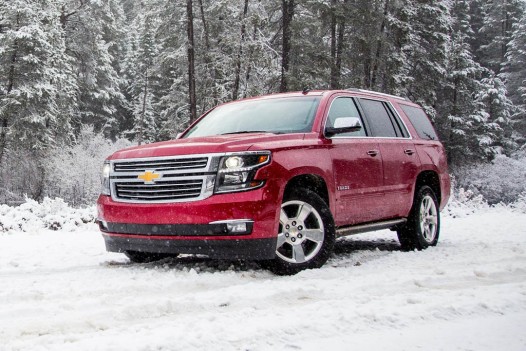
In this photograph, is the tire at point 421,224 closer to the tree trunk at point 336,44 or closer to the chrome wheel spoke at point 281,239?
the chrome wheel spoke at point 281,239

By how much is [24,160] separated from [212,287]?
74.2ft

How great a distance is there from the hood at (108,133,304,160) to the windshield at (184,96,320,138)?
35cm

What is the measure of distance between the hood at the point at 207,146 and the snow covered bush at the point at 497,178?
3060cm

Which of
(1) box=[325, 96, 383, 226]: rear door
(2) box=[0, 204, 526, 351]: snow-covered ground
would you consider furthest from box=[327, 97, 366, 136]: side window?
(2) box=[0, 204, 526, 351]: snow-covered ground

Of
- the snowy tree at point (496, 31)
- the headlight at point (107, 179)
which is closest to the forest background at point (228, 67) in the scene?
the headlight at point (107, 179)

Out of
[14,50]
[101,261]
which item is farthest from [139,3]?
[101,261]

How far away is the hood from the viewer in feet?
15.8

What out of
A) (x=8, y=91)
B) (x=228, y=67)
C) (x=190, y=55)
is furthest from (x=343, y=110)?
(x=8, y=91)

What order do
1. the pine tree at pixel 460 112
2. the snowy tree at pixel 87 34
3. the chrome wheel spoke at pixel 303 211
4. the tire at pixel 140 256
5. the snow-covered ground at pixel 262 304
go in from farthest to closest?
the pine tree at pixel 460 112, the snowy tree at pixel 87 34, the tire at pixel 140 256, the chrome wheel spoke at pixel 303 211, the snow-covered ground at pixel 262 304

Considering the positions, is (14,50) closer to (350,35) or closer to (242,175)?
(350,35)

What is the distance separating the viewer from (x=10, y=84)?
2402 centimetres

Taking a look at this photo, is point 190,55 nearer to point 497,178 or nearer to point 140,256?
point 140,256

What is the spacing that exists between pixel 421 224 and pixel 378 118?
1510 mm

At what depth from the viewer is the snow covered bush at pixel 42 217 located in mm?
9430
